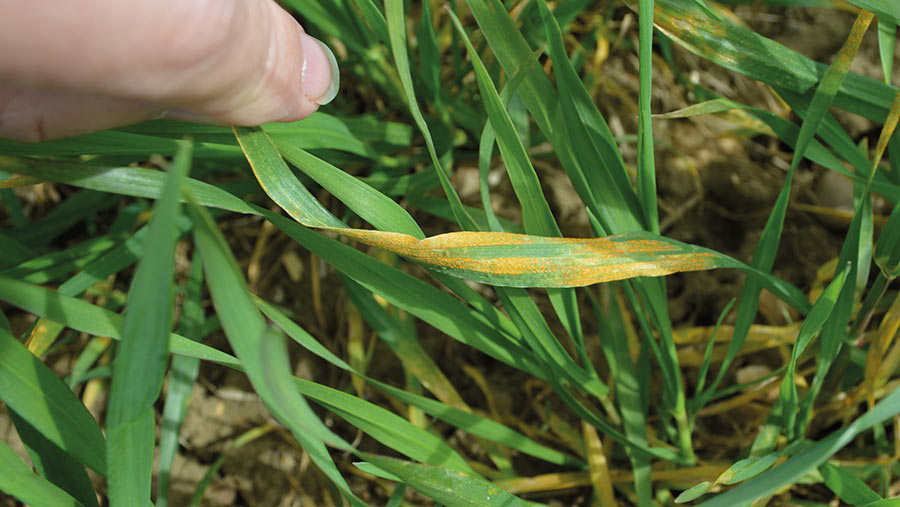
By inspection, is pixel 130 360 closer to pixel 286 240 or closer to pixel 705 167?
pixel 286 240

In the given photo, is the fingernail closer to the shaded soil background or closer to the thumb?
the thumb

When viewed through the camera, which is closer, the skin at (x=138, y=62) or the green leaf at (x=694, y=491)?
the skin at (x=138, y=62)

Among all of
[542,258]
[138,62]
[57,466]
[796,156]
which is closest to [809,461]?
[542,258]

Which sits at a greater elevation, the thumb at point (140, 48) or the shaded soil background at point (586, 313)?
the thumb at point (140, 48)

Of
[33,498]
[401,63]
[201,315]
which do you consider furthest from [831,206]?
[33,498]

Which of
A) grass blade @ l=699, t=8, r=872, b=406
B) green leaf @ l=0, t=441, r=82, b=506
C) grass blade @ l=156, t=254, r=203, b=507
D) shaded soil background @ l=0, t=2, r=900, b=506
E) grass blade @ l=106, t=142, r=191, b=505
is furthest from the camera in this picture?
shaded soil background @ l=0, t=2, r=900, b=506

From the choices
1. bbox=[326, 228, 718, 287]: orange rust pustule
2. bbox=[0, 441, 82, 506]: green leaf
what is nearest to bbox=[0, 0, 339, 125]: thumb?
bbox=[326, 228, 718, 287]: orange rust pustule

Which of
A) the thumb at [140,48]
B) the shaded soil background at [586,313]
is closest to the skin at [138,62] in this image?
the thumb at [140,48]

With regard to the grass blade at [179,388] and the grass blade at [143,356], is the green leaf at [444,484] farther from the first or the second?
the grass blade at [179,388]
